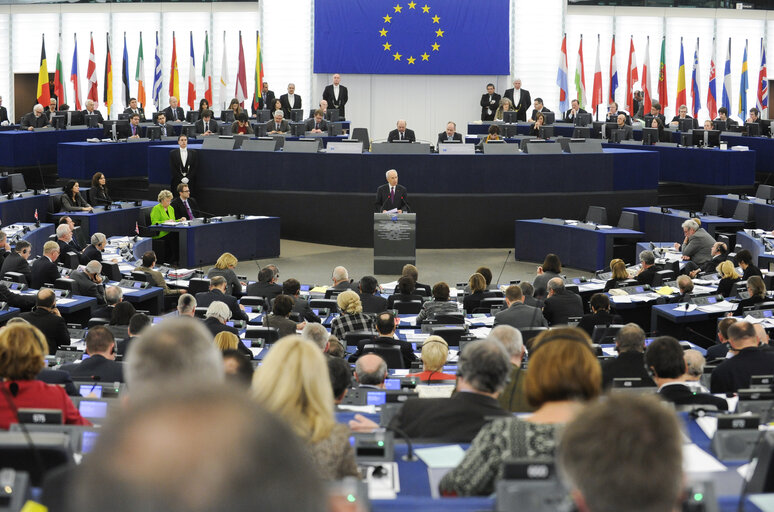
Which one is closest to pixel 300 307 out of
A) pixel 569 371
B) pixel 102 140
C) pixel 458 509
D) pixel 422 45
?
pixel 569 371

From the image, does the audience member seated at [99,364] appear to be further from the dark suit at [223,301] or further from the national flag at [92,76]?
the national flag at [92,76]

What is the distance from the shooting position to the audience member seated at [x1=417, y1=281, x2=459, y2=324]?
1033 cm

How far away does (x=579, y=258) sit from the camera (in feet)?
54.0

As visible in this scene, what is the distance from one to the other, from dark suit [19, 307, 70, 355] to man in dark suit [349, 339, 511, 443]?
218 inches

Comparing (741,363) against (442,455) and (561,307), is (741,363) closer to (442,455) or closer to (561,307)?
(442,455)

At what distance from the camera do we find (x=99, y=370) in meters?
6.99

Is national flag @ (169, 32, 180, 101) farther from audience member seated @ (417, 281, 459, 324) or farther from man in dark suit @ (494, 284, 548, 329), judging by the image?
man in dark suit @ (494, 284, 548, 329)

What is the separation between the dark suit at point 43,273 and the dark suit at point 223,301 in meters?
1.97

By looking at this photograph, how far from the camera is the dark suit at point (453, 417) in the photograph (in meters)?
4.17

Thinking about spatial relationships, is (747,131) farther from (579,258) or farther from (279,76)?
(279,76)

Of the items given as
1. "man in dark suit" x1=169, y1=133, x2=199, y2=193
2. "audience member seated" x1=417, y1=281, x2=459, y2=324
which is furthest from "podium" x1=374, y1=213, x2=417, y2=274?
"audience member seated" x1=417, y1=281, x2=459, y2=324

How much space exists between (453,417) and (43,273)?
8637mm

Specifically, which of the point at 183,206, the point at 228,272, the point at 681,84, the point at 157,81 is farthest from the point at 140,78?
the point at 228,272

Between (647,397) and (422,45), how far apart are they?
24.6 metres
